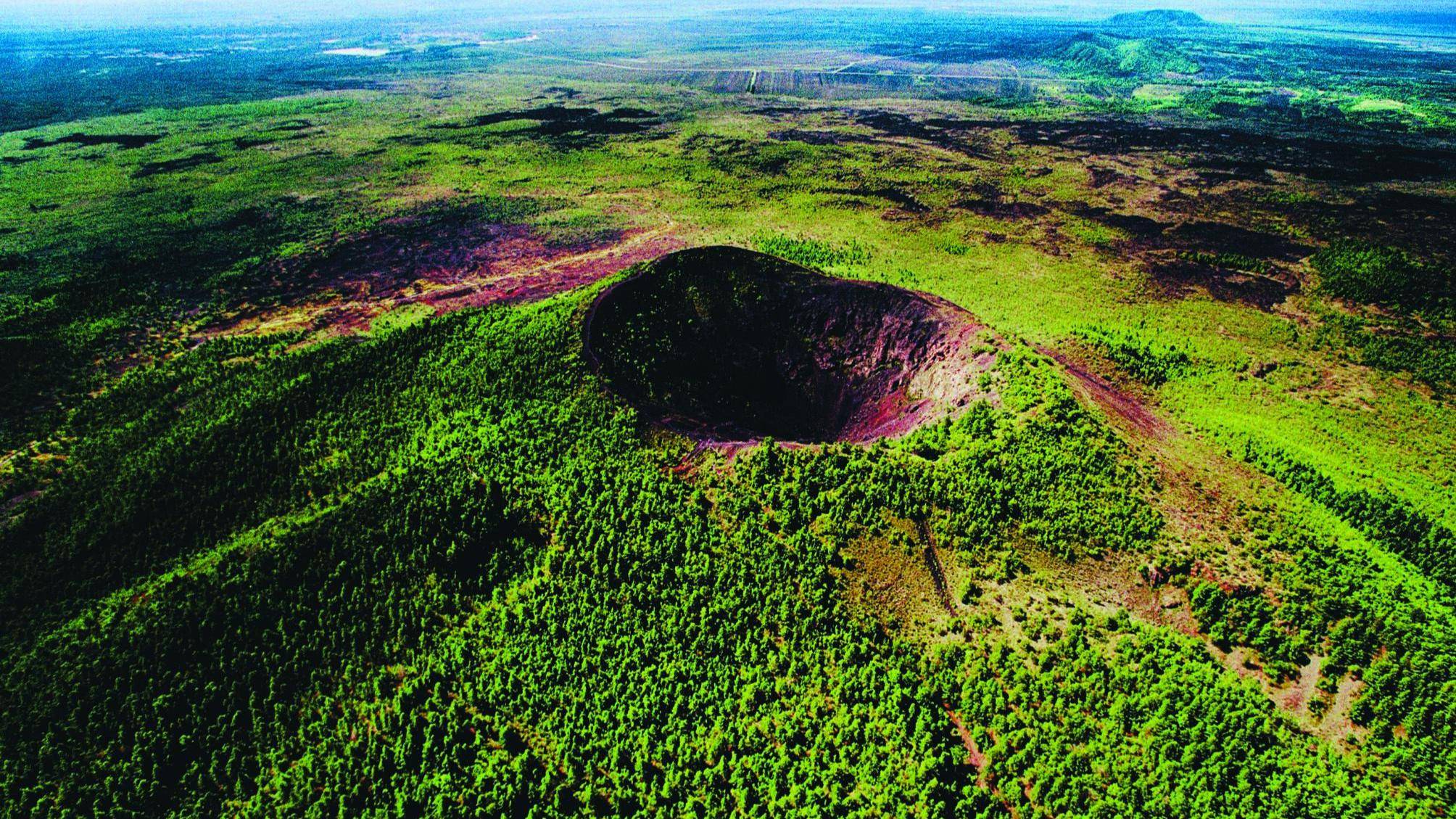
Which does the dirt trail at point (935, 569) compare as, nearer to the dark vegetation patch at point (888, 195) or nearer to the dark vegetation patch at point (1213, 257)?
the dark vegetation patch at point (1213, 257)

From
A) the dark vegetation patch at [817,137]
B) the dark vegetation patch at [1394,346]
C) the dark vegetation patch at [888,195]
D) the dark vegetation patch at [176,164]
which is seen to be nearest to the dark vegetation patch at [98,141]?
the dark vegetation patch at [176,164]

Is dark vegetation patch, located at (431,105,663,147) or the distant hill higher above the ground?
the distant hill

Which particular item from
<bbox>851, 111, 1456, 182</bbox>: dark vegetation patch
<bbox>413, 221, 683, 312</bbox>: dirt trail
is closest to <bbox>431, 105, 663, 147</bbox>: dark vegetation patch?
<bbox>851, 111, 1456, 182</bbox>: dark vegetation patch

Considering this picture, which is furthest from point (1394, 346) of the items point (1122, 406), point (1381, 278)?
point (1122, 406)

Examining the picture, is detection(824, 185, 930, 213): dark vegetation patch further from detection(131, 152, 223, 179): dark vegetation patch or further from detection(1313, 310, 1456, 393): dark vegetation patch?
detection(131, 152, 223, 179): dark vegetation patch

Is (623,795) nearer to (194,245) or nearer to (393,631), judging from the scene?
(393,631)

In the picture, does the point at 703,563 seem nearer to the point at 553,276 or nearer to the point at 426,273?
the point at 553,276
